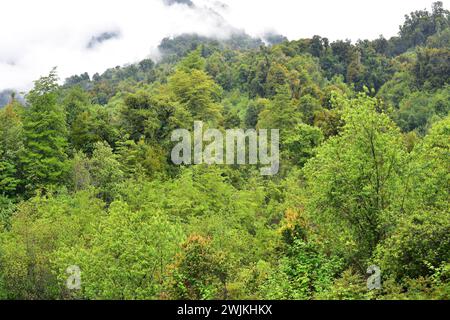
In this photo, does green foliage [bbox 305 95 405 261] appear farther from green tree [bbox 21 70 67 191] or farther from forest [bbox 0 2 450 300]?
green tree [bbox 21 70 67 191]

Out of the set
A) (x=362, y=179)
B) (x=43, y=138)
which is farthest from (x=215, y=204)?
(x=362, y=179)

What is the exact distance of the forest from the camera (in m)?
16.1

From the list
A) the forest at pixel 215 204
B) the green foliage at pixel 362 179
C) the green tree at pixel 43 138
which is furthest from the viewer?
the green tree at pixel 43 138

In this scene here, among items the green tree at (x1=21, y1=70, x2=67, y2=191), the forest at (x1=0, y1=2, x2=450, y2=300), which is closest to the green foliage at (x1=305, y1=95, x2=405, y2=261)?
the forest at (x1=0, y1=2, x2=450, y2=300)

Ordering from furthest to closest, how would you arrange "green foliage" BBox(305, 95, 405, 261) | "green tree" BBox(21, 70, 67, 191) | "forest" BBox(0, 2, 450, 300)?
"green tree" BBox(21, 70, 67, 191) → "green foliage" BBox(305, 95, 405, 261) → "forest" BBox(0, 2, 450, 300)

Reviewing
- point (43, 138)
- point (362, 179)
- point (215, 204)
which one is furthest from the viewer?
point (43, 138)

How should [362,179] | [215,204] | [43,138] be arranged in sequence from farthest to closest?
[43,138]
[215,204]
[362,179]

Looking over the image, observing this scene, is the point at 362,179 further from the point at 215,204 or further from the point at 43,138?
the point at 43,138

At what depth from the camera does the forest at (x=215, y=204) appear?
16.1 meters

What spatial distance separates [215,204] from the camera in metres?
32.6

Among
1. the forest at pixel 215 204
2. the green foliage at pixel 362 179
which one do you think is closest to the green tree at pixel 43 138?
the forest at pixel 215 204

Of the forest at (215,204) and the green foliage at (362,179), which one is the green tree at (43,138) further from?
the green foliage at (362,179)
